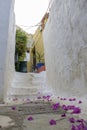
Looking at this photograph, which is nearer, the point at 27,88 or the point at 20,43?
the point at 27,88

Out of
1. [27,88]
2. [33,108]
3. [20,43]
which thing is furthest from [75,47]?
[20,43]

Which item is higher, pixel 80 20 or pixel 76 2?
pixel 76 2


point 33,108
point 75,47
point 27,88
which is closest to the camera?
point 33,108

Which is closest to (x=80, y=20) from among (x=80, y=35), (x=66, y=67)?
(x=80, y=35)

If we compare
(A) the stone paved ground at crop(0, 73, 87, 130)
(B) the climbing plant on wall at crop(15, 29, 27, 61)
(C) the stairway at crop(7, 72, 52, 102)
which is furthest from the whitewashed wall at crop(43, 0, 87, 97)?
(B) the climbing plant on wall at crop(15, 29, 27, 61)

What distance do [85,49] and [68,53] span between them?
28.9 inches

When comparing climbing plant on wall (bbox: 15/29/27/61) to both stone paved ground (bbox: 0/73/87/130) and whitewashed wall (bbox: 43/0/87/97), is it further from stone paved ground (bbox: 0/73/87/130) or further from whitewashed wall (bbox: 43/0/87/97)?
whitewashed wall (bbox: 43/0/87/97)

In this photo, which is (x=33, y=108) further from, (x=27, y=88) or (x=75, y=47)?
(x=27, y=88)

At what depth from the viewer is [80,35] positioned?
8.00 feet

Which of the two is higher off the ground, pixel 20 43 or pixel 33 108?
pixel 20 43

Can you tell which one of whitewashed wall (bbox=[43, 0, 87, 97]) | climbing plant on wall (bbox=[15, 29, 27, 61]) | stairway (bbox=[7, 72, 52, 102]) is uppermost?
climbing plant on wall (bbox=[15, 29, 27, 61])

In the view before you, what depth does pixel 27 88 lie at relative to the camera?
511 cm

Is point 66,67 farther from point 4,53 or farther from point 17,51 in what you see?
point 17,51

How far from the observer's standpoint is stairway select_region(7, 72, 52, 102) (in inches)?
181
